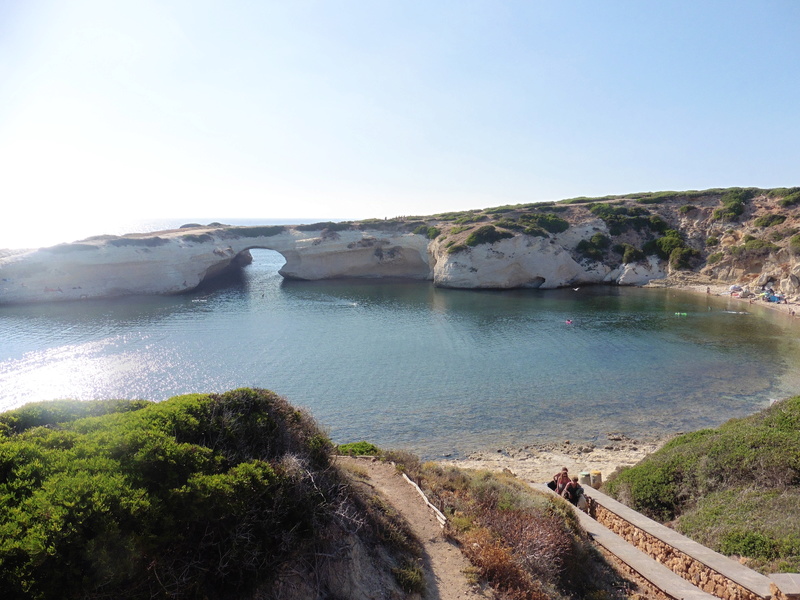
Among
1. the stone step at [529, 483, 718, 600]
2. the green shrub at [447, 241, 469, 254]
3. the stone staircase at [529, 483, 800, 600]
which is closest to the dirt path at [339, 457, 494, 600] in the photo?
the stone step at [529, 483, 718, 600]

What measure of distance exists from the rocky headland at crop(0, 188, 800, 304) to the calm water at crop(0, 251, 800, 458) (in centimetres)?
683

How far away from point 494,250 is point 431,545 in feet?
166

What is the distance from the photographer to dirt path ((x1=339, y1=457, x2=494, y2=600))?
718 centimetres

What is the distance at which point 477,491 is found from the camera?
34.9 feet

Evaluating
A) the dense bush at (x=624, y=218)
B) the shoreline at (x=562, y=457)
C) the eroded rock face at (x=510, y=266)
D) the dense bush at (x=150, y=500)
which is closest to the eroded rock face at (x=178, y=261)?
the eroded rock face at (x=510, y=266)

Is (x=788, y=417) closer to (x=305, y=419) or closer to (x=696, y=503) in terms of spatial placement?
(x=696, y=503)

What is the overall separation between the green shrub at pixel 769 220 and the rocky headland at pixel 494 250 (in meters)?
0.12

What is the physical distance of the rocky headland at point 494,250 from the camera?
167ft

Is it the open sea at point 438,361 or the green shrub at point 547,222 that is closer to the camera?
the open sea at point 438,361

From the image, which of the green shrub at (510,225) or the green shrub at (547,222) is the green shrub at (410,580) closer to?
the green shrub at (510,225)

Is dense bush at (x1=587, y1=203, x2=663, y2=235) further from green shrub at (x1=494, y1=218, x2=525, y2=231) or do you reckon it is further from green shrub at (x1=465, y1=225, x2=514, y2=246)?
green shrub at (x1=465, y1=225, x2=514, y2=246)

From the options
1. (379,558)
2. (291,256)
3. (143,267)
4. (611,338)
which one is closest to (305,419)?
(379,558)

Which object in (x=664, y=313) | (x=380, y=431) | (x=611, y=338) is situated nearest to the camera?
(x=380, y=431)

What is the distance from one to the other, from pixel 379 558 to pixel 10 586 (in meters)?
4.50
